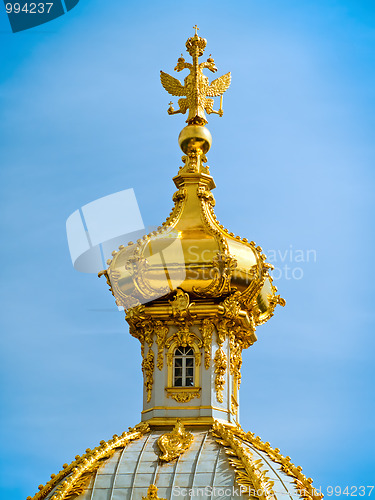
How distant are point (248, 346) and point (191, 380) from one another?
2.97 metres

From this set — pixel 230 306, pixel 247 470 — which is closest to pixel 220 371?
pixel 230 306

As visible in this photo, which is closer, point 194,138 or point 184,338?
point 184,338

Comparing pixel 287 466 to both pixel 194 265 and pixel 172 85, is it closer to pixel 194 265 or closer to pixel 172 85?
pixel 194 265

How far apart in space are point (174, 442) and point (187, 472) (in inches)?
44.0

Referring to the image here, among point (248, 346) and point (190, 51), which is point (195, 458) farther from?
point (190, 51)

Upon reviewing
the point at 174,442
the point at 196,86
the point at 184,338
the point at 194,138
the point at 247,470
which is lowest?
the point at 247,470

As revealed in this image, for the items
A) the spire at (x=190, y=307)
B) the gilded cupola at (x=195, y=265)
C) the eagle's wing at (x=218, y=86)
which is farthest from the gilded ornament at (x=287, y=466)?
the eagle's wing at (x=218, y=86)

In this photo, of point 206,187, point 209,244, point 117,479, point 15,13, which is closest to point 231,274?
point 209,244

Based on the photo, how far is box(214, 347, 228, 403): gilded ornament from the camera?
39312mm

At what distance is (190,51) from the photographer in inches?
1720

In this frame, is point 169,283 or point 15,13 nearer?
point 15,13

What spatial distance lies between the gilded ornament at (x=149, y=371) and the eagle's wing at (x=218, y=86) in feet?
27.1

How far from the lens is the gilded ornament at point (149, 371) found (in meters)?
39.6

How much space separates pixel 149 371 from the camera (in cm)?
3981
